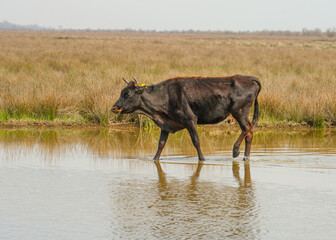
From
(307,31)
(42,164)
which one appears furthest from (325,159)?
(307,31)

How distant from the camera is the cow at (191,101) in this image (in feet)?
32.1

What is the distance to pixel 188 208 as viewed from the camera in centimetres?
611

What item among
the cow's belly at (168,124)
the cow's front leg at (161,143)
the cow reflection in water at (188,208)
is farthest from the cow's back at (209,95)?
the cow reflection in water at (188,208)

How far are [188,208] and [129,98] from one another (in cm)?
409

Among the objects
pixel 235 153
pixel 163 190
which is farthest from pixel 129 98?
pixel 163 190

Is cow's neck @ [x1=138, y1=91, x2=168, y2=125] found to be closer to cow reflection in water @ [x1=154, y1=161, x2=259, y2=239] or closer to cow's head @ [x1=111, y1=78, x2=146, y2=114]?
cow's head @ [x1=111, y1=78, x2=146, y2=114]

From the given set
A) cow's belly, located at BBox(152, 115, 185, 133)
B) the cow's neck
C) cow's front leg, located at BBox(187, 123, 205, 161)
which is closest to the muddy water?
cow's front leg, located at BBox(187, 123, 205, 161)

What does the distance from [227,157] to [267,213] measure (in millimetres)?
3919

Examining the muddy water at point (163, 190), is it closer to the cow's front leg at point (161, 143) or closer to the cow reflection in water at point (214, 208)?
the cow reflection in water at point (214, 208)

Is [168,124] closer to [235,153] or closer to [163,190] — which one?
[235,153]

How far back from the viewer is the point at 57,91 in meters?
14.9

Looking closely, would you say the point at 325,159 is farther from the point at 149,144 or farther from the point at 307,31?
the point at 307,31

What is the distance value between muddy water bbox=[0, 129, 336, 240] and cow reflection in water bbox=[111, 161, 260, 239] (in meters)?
0.01

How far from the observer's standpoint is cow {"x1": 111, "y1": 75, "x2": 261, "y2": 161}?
9.78 m
